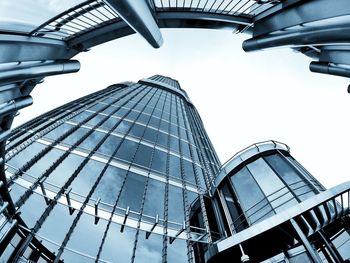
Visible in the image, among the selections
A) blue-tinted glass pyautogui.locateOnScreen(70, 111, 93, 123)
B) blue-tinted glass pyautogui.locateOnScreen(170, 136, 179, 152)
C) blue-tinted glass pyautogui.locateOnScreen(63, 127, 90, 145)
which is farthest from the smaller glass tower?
blue-tinted glass pyautogui.locateOnScreen(70, 111, 93, 123)

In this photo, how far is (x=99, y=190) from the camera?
1370cm

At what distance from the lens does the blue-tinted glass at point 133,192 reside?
45.2ft

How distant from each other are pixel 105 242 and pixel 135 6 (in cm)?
1131

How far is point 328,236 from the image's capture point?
10008 mm

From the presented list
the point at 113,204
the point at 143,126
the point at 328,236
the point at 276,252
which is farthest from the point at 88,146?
the point at 328,236

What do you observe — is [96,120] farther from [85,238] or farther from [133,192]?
[85,238]

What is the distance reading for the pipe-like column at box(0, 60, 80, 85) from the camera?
14.4 ft

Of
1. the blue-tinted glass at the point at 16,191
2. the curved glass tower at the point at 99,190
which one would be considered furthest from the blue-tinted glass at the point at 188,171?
the blue-tinted glass at the point at 16,191

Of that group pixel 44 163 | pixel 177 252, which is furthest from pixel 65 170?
pixel 177 252

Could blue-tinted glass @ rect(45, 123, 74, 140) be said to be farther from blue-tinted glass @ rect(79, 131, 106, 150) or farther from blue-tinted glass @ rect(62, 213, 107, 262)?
blue-tinted glass @ rect(62, 213, 107, 262)

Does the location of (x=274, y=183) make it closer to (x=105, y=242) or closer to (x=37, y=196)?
(x=105, y=242)

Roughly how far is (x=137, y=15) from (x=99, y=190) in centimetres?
1210

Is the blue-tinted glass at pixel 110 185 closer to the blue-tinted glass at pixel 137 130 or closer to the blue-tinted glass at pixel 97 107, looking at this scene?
the blue-tinted glass at pixel 137 130

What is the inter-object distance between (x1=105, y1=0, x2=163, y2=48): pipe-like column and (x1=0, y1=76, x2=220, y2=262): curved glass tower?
26.1ft
